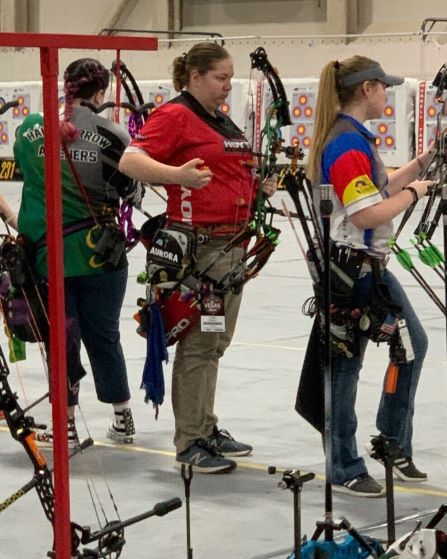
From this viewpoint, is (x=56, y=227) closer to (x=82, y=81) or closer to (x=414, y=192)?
(x=414, y=192)

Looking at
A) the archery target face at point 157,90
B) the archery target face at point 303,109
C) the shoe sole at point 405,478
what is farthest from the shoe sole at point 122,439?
the archery target face at point 157,90

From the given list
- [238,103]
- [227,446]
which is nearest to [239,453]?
[227,446]

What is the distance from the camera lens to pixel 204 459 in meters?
5.23

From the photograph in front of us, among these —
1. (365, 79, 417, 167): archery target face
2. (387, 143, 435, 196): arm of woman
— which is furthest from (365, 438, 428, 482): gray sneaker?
(365, 79, 417, 167): archery target face

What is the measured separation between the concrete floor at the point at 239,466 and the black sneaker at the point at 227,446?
5 cm

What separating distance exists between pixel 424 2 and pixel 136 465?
620 inches

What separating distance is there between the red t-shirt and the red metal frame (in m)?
1.67

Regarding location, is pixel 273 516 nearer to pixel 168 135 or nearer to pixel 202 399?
pixel 202 399

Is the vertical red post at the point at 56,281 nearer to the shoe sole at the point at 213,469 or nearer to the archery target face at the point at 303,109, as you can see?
the shoe sole at the point at 213,469

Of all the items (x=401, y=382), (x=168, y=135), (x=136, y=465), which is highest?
(x=168, y=135)

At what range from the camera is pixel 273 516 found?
4.69 metres

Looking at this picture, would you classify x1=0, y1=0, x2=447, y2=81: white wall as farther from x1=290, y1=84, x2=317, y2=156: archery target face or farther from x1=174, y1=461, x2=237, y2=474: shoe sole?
x1=174, y1=461, x2=237, y2=474: shoe sole

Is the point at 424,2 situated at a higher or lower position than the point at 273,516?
higher

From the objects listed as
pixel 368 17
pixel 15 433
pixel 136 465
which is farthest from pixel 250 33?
pixel 15 433
